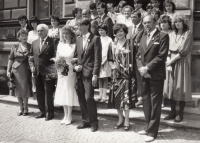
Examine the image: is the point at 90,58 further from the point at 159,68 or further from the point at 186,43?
the point at 186,43

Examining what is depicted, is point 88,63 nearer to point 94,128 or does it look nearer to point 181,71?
point 94,128

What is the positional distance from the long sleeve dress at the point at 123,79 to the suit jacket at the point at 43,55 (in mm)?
1569

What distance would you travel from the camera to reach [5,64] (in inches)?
412

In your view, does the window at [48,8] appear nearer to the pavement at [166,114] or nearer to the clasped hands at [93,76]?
the pavement at [166,114]

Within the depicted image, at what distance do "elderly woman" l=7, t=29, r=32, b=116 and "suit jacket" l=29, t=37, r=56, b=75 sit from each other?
47 centimetres

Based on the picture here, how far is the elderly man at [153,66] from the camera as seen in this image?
4895 millimetres

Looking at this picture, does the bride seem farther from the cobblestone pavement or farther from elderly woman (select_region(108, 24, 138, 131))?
elderly woman (select_region(108, 24, 138, 131))

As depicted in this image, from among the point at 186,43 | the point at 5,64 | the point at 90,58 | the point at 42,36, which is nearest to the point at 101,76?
the point at 90,58

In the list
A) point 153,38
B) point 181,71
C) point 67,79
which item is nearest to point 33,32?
point 67,79

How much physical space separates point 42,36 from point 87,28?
1.20 metres

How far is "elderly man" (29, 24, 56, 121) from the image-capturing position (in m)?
6.27

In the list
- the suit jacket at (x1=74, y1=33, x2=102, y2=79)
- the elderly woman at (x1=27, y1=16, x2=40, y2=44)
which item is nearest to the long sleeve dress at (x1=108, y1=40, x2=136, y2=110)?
the suit jacket at (x1=74, y1=33, x2=102, y2=79)

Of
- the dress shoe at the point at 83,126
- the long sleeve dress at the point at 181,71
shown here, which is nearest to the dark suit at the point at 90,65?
the dress shoe at the point at 83,126

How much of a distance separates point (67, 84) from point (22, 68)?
143 centimetres
